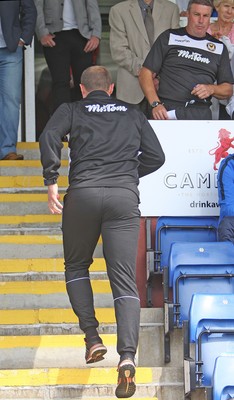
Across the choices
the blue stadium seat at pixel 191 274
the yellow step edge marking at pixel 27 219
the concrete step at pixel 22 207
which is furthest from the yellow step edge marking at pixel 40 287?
the concrete step at pixel 22 207

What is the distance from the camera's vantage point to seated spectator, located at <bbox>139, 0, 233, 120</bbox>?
9953 millimetres

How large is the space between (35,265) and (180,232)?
3.40ft

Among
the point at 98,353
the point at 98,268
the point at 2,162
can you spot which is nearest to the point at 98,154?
the point at 98,353

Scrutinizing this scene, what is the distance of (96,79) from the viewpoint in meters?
7.59

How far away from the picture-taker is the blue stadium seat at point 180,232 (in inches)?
356

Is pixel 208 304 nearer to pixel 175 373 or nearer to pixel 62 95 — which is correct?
pixel 175 373

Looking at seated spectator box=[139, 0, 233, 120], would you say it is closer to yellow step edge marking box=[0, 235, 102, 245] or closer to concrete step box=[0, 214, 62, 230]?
concrete step box=[0, 214, 62, 230]

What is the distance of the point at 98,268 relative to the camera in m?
9.17

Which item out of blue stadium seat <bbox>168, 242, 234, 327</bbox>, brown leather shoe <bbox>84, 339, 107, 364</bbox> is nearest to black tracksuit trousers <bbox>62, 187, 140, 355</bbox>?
brown leather shoe <bbox>84, 339, 107, 364</bbox>

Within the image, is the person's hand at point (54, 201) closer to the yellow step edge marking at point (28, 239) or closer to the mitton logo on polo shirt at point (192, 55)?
the yellow step edge marking at point (28, 239)

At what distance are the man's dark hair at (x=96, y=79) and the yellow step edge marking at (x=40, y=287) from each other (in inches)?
67.7

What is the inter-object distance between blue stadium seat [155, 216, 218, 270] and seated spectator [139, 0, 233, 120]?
95 centimetres

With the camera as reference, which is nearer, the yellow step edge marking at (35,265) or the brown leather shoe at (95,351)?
the brown leather shoe at (95,351)

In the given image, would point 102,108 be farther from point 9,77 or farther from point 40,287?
point 9,77
